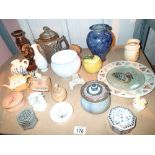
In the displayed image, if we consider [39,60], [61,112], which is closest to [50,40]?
[39,60]

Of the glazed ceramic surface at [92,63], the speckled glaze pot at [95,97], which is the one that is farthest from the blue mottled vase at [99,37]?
the speckled glaze pot at [95,97]

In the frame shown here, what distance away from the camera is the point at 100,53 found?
3.69 feet

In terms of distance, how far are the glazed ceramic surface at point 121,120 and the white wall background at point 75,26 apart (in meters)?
0.79

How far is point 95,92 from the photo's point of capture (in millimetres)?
787

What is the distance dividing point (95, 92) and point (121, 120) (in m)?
0.17

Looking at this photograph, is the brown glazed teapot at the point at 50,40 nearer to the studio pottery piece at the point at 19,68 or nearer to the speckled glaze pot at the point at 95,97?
the studio pottery piece at the point at 19,68

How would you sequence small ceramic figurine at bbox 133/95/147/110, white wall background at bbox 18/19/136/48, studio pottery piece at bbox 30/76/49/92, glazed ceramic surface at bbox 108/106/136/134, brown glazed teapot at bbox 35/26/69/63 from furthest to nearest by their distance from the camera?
white wall background at bbox 18/19/136/48, brown glazed teapot at bbox 35/26/69/63, studio pottery piece at bbox 30/76/49/92, small ceramic figurine at bbox 133/95/147/110, glazed ceramic surface at bbox 108/106/136/134

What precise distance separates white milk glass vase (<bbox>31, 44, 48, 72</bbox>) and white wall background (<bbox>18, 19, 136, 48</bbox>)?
0.37m

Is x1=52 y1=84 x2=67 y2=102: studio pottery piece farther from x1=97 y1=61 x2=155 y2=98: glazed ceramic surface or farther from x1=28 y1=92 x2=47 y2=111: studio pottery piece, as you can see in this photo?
x1=97 y1=61 x2=155 y2=98: glazed ceramic surface

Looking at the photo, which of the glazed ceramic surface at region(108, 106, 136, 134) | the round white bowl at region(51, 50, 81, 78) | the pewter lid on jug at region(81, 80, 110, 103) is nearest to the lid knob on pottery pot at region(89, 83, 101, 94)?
the pewter lid on jug at region(81, 80, 110, 103)

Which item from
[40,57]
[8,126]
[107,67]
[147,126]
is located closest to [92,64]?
[107,67]

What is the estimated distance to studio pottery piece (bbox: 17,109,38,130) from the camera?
2.62 feet

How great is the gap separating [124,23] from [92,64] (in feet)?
1.76
